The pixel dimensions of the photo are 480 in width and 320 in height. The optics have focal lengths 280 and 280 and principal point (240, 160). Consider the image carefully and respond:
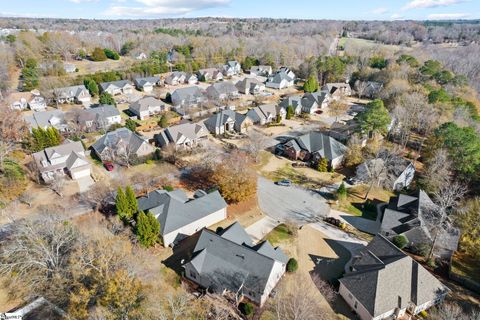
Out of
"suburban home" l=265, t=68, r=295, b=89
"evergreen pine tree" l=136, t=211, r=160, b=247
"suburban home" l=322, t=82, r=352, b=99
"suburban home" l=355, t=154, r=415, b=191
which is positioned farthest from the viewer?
"suburban home" l=265, t=68, r=295, b=89

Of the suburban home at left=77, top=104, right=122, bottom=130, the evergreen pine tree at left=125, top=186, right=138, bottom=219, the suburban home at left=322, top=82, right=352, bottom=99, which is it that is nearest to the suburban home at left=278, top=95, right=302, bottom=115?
the suburban home at left=322, top=82, right=352, bottom=99

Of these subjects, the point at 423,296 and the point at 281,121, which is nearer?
the point at 423,296

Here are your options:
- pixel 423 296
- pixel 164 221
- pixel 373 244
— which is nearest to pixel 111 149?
pixel 164 221

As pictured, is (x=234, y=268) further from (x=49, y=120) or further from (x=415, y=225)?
(x=49, y=120)

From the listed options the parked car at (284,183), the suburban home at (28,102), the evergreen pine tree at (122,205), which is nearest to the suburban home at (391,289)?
the parked car at (284,183)

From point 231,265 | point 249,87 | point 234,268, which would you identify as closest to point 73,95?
point 249,87

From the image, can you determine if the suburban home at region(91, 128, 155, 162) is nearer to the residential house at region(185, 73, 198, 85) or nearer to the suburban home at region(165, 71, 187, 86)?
the suburban home at region(165, 71, 187, 86)

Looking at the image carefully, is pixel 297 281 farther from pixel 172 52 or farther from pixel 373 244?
pixel 172 52
